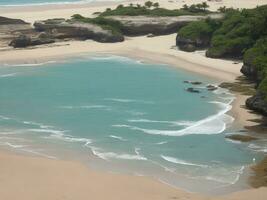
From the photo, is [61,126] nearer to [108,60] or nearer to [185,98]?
[185,98]

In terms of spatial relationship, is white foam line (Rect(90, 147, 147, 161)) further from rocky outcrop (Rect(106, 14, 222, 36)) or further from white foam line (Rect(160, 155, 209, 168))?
rocky outcrop (Rect(106, 14, 222, 36))

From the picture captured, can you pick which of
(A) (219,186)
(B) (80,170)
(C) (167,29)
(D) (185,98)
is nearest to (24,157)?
(B) (80,170)

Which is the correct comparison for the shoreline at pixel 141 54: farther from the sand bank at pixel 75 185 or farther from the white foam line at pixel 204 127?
the sand bank at pixel 75 185

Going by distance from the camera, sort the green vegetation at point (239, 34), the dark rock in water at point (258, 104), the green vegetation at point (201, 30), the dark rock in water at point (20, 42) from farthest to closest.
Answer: the dark rock in water at point (20, 42), the green vegetation at point (201, 30), the green vegetation at point (239, 34), the dark rock in water at point (258, 104)

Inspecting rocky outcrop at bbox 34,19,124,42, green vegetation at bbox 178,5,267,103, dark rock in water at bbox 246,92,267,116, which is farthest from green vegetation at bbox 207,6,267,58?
dark rock in water at bbox 246,92,267,116

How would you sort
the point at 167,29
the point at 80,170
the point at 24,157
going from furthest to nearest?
the point at 167,29 → the point at 24,157 → the point at 80,170

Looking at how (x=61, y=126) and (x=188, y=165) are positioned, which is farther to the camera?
(x=61, y=126)

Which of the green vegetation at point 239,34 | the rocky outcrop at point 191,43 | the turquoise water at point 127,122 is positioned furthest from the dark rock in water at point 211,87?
the rocky outcrop at point 191,43
